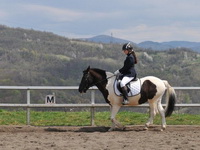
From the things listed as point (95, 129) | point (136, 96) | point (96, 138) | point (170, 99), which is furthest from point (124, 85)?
point (96, 138)

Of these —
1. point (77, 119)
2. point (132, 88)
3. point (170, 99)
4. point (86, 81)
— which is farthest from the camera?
point (77, 119)

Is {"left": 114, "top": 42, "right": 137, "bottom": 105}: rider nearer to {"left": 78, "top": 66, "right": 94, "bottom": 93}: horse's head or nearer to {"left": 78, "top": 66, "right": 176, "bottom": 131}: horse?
{"left": 78, "top": 66, "right": 176, "bottom": 131}: horse

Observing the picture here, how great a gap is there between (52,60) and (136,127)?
175m

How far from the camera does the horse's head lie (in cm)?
1419

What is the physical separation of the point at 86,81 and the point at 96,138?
8.48 ft

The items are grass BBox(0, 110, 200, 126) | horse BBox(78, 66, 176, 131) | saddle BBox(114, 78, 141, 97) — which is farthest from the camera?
grass BBox(0, 110, 200, 126)

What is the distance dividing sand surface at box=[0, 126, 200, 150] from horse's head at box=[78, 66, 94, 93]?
1267 millimetres

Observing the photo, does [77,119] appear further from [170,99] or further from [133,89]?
[170,99]

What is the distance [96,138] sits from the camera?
12.1 metres

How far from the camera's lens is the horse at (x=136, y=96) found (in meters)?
14.0

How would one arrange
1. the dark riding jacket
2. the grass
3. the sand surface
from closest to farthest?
the sand surface, the dark riding jacket, the grass

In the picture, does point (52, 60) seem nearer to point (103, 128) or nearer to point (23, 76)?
point (23, 76)

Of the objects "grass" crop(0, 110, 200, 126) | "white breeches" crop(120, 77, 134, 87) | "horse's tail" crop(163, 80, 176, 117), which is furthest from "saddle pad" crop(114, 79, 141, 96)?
"grass" crop(0, 110, 200, 126)

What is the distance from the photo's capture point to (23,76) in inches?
4988
